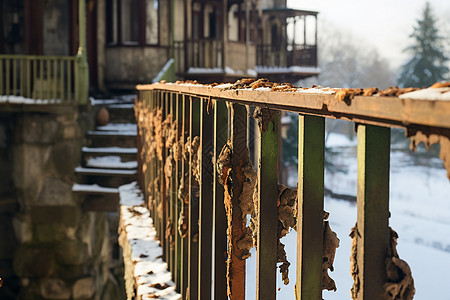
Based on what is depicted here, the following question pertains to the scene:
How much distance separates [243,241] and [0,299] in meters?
9.79

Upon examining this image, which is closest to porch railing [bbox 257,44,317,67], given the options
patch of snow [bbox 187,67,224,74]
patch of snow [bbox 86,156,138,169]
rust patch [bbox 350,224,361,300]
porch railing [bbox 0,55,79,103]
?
patch of snow [bbox 187,67,224,74]

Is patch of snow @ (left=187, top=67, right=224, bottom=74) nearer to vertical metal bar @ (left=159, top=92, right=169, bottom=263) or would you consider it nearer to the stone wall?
the stone wall

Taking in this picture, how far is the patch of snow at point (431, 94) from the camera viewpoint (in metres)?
0.86

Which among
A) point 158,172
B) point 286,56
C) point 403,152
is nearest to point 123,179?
point 158,172

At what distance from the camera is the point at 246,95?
6.09ft

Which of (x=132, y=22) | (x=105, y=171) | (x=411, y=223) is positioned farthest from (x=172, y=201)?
(x=411, y=223)

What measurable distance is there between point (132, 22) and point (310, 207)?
591 inches

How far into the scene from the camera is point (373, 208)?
114 cm

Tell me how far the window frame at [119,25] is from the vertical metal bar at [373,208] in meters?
14.3

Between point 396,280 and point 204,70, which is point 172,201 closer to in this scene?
point 396,280

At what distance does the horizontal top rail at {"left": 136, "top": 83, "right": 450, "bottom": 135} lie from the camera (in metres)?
0.86

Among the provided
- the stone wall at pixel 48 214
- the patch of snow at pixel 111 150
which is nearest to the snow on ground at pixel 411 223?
the patch of snow at pixel 111 150

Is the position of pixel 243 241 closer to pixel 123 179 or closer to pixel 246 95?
pixel 246 95

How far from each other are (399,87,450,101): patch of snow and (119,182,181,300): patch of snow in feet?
8.26
